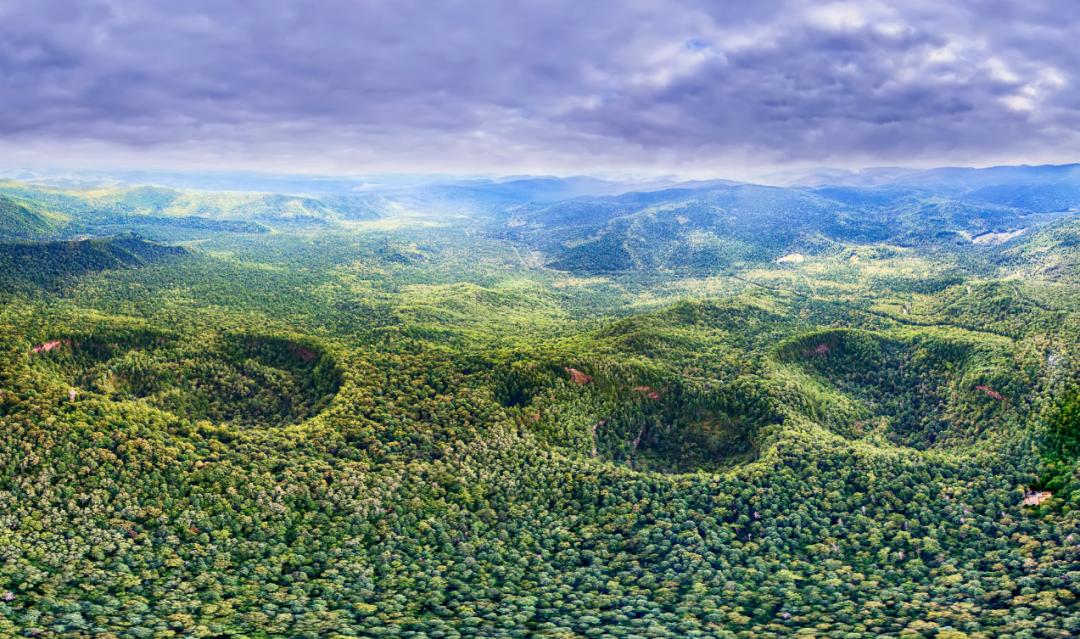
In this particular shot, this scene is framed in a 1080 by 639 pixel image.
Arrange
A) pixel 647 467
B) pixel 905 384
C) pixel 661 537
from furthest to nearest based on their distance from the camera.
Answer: pixel 905 384 < pixel 647 467 < pixel 661 537

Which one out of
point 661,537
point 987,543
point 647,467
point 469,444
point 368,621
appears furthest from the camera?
point 647,467

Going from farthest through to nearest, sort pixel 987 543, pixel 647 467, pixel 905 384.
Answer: pixel 905 384 < pixel 647 467 < pixel 987 543

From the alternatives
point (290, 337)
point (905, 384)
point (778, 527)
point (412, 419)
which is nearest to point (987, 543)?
point (778, 527)

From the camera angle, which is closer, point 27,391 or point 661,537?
point 661,537

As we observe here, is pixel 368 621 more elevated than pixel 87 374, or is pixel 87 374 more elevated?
pixel 87 374

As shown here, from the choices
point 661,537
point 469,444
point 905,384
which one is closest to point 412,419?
point 469,444

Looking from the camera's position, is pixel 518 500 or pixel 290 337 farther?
pixel 290 337

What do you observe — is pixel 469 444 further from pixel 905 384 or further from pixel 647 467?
pixel 905 384

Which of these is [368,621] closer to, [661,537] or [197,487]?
[197,487]

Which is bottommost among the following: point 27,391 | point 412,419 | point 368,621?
point 368,621
